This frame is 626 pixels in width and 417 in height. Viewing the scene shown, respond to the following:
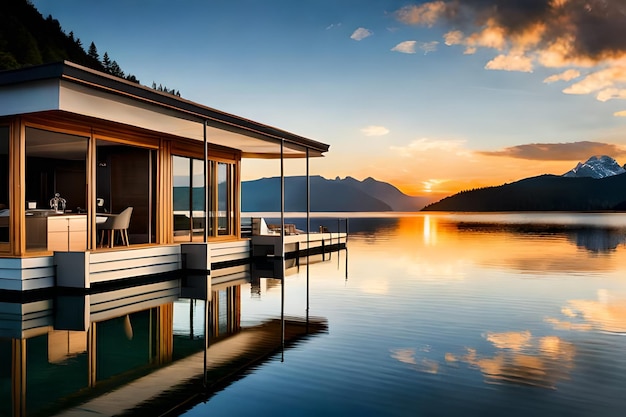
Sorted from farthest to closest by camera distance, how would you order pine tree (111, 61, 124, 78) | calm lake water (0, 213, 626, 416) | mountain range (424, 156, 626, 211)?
mountain range (424, 156, 626, 211) → pine tree (111, 61, 124, 78) → calm lake water (0, 213, 626, 416)

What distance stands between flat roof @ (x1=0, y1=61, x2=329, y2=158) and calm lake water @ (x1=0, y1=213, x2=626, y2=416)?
2.94 meters

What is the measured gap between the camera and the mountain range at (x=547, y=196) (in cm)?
14325

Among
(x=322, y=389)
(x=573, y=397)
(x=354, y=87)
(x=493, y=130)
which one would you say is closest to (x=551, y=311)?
(x=573, y=397)

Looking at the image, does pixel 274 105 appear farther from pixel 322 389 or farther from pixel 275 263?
pixel 322 389

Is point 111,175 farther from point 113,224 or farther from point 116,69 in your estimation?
point 116,69

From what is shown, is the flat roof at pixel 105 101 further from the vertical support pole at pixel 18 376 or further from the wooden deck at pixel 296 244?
the vertical support pole at pixel 18 376

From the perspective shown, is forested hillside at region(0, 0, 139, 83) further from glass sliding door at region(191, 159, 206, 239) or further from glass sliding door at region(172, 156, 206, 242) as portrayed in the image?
glass sliding door at region(172, 156, 206, 242)

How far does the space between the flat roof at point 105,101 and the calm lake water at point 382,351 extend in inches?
116

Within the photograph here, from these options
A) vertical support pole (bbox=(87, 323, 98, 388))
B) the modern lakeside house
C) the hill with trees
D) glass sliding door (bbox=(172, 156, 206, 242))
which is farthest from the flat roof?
the hill with trees

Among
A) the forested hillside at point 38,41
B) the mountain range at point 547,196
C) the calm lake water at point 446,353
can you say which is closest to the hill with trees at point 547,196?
the mountain range at point 547,196

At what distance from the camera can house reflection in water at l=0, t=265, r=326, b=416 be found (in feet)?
15.0

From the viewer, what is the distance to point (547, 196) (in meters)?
146

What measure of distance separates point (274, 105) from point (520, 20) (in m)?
13.1

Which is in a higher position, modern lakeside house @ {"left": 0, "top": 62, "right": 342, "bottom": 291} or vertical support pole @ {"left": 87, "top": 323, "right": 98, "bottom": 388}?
modern lakeside house @ {"left": 0, "top": 62, "right": 342, "bottom": 291}
